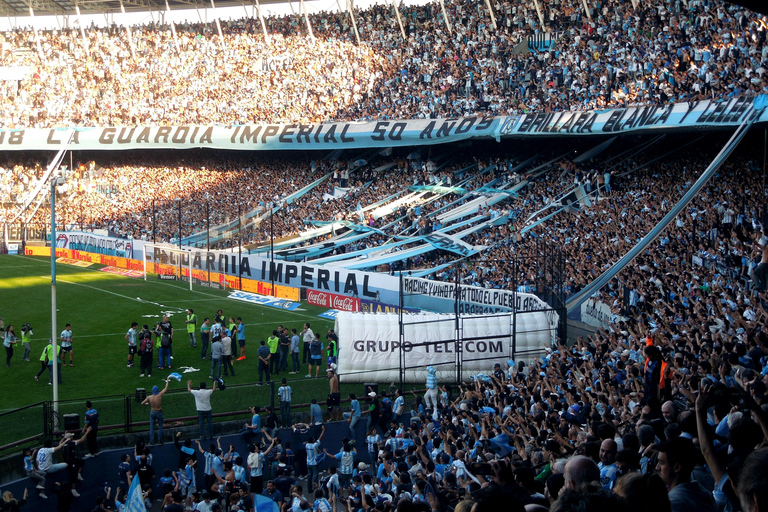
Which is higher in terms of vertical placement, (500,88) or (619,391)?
(500,88)

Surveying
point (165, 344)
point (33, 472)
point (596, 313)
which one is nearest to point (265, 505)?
point (33, 472)

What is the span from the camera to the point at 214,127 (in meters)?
49.2

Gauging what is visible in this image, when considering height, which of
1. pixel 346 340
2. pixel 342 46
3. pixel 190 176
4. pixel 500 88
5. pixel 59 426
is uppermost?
pixel 342 46

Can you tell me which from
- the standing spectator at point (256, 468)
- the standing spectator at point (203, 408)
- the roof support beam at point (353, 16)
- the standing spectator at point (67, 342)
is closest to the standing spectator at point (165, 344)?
the standing spectator at point (67, 342)

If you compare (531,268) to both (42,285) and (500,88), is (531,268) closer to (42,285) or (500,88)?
(500,88)

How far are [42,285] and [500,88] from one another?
976 inches

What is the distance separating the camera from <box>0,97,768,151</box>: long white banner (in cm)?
2838

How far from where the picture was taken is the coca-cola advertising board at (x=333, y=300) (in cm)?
3013

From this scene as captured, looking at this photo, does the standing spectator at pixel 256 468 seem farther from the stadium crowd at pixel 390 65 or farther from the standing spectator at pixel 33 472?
the stadium crowd at pixel 390 65

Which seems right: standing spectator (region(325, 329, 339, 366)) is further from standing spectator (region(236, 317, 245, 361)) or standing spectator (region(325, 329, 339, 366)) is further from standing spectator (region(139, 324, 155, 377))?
standing spectator (region(139, 324, 155, 377))

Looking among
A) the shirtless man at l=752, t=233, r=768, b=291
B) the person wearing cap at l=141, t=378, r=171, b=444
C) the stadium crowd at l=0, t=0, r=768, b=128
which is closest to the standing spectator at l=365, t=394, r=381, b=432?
the person wearing cap at l=141, t=378, r=171, b=444

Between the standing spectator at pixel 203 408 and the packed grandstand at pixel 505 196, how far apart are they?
439 centimetres

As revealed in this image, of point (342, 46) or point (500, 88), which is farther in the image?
point (342, 46)

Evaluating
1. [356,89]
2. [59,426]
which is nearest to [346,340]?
[59,426]
